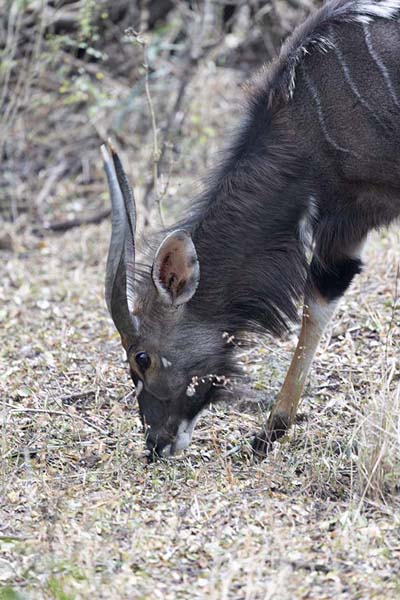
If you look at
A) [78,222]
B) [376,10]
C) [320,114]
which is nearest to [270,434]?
[320,114]

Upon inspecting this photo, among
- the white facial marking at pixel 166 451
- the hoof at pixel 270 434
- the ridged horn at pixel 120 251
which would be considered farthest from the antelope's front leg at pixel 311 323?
the ridged horn at pixel 120 251

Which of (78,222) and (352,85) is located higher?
(352,85)

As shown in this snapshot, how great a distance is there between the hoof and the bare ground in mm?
75

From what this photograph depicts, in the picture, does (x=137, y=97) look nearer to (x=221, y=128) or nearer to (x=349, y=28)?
(x=221, y=128)

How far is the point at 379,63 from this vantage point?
5.13m

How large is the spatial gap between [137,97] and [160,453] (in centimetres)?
648

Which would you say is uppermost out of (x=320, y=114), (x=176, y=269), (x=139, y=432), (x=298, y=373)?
(x=320, y=114)

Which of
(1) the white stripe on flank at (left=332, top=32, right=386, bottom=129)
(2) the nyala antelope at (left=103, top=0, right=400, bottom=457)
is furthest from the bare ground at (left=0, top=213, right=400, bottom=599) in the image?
(1) the white stripe on flank at (left=332, top=32, right=386, bottom=129)

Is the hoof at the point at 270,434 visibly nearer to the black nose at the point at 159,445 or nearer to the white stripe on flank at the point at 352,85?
the black nose at the point at 159,445

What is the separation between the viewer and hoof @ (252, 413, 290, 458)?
5.33 meters

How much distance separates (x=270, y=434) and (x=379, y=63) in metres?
2.03

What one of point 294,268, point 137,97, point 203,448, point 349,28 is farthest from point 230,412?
point 137,97

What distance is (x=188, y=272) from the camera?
16.7 feet

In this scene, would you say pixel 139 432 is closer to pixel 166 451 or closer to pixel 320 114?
pixel 166 451
